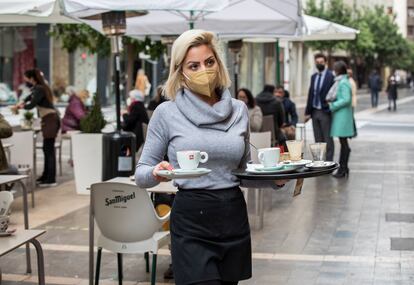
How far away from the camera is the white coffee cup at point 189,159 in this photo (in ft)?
A: 11.8

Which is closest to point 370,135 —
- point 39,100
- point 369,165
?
point 369,165

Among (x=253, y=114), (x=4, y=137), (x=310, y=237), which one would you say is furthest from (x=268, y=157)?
(x=253, y=114)

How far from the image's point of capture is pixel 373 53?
69000mm

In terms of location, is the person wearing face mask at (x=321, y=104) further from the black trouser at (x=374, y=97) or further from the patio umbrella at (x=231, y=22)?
the black trouser at (x=374, y=97)

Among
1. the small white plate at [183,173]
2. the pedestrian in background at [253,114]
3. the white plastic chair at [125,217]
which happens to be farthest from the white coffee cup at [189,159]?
the pedestrian in background at [253,114]

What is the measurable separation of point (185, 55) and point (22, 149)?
7360mm

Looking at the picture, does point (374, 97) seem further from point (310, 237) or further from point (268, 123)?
point (310, 237)

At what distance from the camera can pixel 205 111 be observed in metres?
3.82

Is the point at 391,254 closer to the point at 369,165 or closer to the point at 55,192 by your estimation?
the point at 55,192

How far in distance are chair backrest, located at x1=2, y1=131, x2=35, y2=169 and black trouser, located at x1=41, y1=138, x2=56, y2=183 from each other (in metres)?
1.87

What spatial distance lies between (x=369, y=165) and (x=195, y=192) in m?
11.9

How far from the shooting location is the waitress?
12734 mm

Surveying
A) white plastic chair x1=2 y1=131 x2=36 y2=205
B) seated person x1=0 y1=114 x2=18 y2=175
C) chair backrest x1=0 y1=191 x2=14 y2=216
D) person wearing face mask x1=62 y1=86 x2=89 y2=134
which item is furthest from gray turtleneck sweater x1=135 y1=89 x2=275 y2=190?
person wearing face mask x1=62 y1=86 x2=89 y2=134

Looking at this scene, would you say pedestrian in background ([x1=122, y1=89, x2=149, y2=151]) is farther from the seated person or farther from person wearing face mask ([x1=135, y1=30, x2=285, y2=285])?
person wearing face mask ([x1=135, y1=30, x2=285, y2=285])
